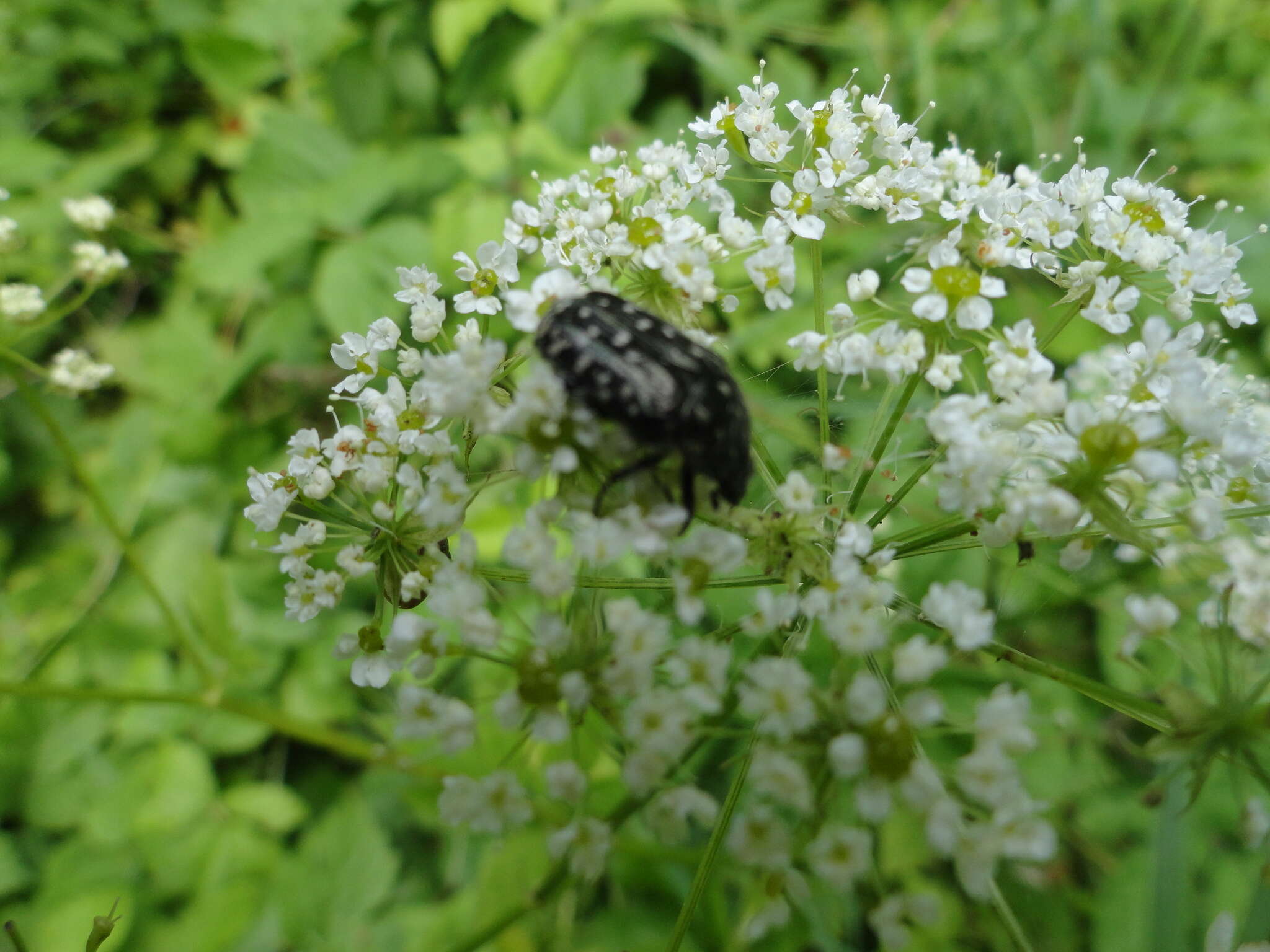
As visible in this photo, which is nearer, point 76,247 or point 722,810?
point 722,810

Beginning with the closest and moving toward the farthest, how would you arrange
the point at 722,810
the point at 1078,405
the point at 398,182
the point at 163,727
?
the point at 1078,405
the point at 722,810
the point at 163,727
the point at 398,182

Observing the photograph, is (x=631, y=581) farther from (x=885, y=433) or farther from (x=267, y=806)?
(x=267, y=806)

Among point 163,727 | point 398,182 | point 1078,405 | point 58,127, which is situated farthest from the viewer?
point 58,127

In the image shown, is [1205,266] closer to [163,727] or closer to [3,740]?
[163,727]

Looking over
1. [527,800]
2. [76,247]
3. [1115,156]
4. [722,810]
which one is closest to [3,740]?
[76,247]

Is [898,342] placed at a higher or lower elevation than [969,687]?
higher

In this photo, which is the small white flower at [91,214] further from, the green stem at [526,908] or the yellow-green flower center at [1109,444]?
the yellow-green flower center at [1109,444]

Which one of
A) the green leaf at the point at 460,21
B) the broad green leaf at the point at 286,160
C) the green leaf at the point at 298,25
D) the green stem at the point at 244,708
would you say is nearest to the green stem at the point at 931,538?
the green stem at the point at 244,708

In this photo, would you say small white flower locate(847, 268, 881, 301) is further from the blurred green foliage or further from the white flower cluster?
the white flower cluster
